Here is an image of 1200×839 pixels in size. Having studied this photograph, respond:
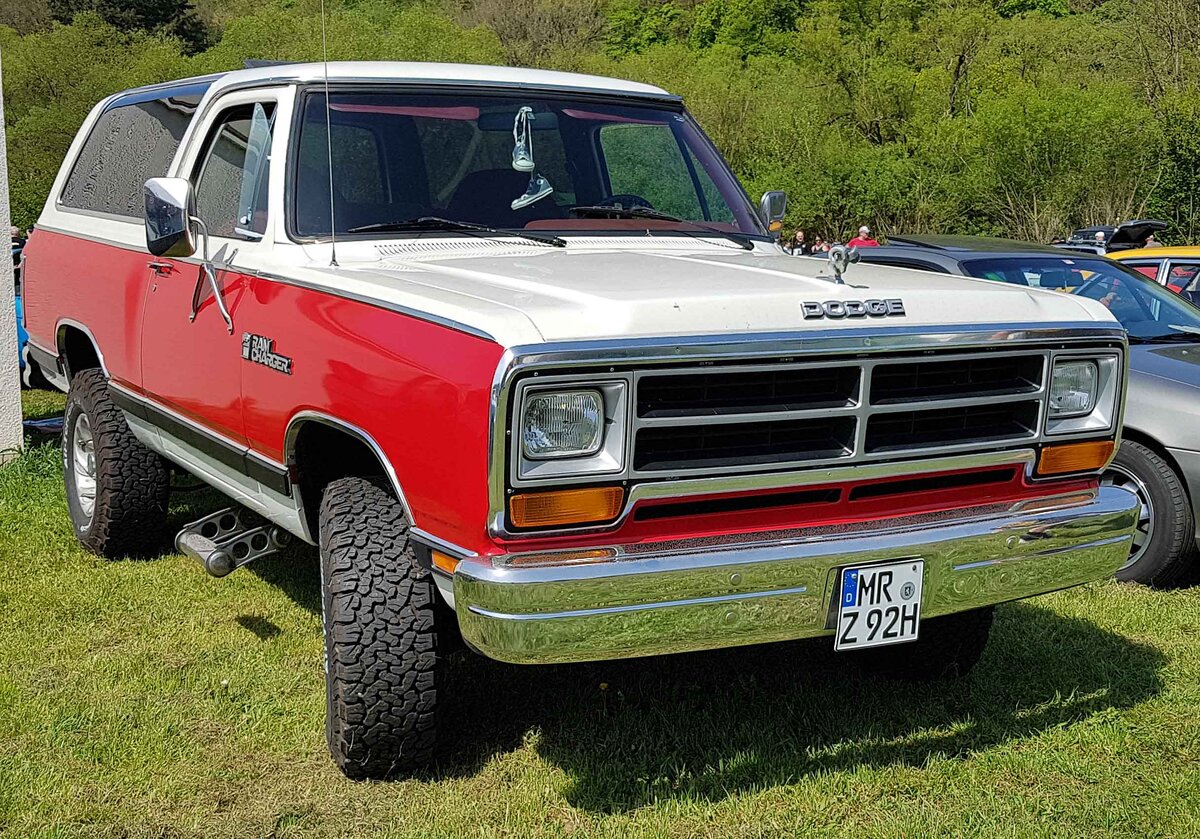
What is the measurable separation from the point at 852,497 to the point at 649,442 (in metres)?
0.63

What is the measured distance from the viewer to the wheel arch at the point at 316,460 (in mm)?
3730

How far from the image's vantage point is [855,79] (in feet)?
154

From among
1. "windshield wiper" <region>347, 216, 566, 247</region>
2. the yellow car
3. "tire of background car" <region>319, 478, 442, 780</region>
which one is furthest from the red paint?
the yellow car

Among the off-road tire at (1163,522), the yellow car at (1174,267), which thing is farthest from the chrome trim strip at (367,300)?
the yellow car at (1174,267)

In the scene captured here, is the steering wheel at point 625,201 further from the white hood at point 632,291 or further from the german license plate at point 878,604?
the german license plate at point 878,604

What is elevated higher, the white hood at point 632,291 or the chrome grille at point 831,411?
the white hood at point 632,291

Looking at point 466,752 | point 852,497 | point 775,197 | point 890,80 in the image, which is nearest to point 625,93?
point 775,197

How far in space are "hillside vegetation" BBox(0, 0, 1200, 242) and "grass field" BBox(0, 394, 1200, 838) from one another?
2612 cm

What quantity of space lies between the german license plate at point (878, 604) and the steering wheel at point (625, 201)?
74.8 inches

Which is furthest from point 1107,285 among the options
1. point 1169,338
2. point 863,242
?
point 863,242

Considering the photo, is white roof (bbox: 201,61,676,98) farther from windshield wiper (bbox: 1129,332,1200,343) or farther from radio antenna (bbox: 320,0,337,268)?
windshield wiper (bbox: 1129,332,1200,343)

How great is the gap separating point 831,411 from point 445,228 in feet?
5.22

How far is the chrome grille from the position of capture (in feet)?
9.80

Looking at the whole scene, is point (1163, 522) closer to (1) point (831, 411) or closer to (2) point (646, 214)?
(2) point (646, 214)
